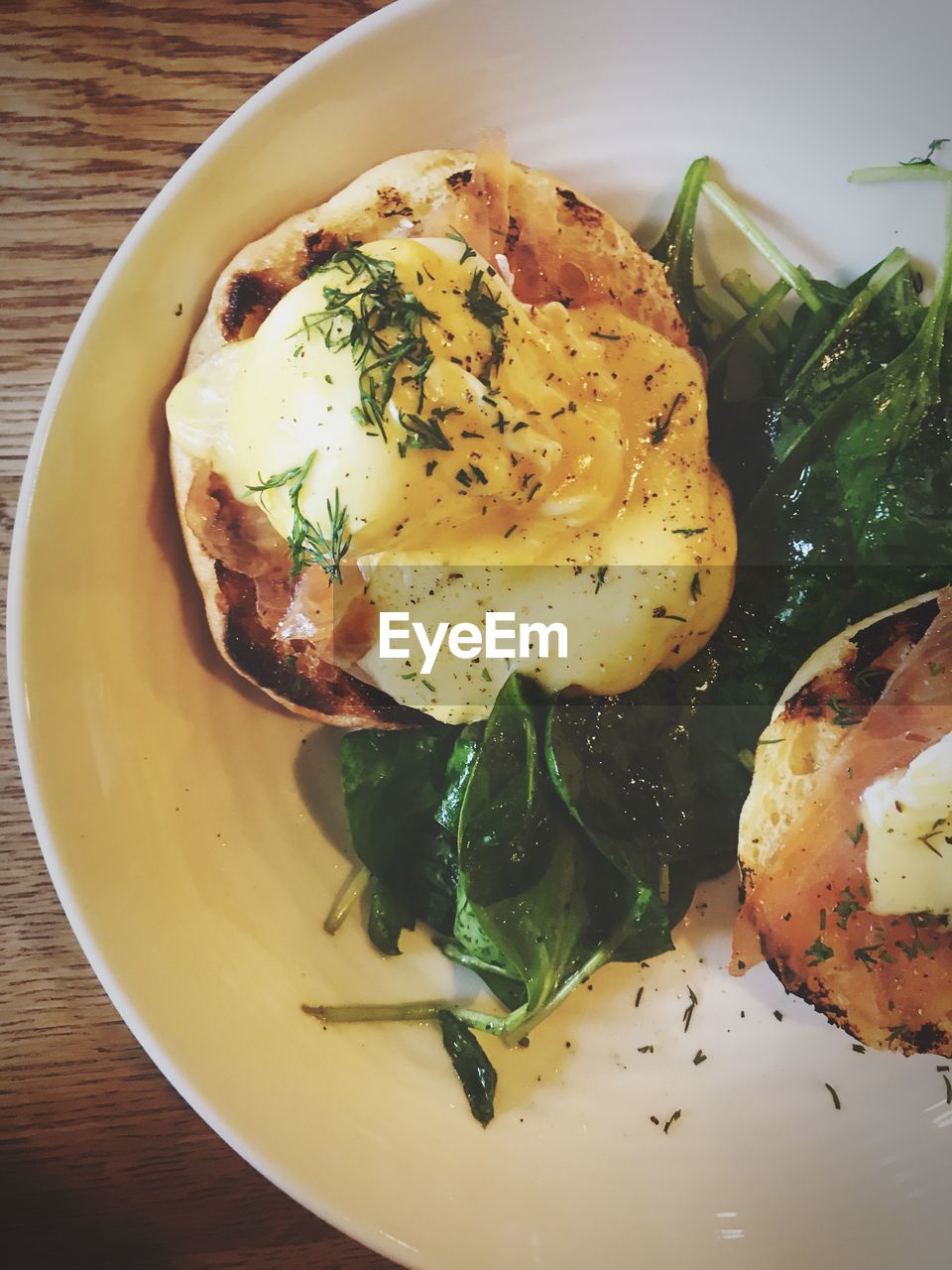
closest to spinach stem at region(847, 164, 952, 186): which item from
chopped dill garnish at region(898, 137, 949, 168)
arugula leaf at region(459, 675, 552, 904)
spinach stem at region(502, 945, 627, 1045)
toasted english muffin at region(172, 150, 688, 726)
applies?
chopped dill garnish at region(898, 137, 949, 168)

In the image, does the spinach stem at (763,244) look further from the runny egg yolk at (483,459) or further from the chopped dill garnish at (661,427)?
the chopped dill garnish at (661,427)

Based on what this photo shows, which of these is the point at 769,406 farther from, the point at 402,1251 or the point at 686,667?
the point at 402,1251

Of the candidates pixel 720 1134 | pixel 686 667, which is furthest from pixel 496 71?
pixel 720 1134

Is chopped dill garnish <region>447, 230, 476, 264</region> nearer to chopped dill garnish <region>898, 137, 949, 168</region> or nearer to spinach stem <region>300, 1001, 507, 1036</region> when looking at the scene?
chopped dill garnish <region>898, 137, 949, 168</region>

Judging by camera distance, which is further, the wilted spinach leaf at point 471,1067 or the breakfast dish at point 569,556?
the wilted spinach leaf at point 471,1067

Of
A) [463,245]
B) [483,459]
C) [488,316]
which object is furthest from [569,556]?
[463,245]

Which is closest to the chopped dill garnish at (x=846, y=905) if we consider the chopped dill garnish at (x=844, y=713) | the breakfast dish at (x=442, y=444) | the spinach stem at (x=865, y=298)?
the chopped dill garnish at (x=844, y=713)
